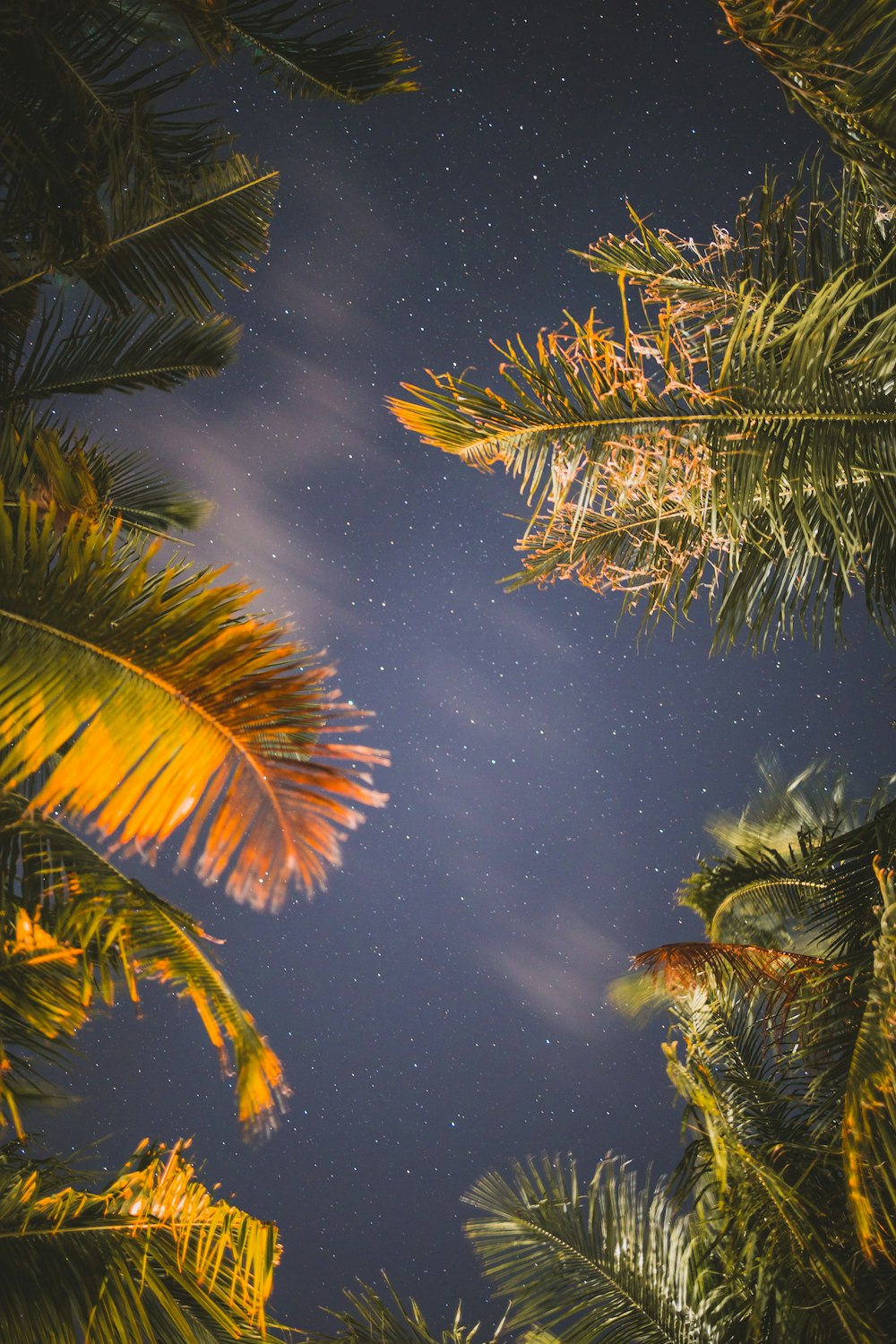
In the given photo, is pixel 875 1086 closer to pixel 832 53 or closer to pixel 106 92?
pixel 832 53

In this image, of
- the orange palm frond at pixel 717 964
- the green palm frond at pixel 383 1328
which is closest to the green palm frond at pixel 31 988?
the orange palm frond at pixel 717 964

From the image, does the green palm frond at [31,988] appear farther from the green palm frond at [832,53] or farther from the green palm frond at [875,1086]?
the green palm frond at [832,53]

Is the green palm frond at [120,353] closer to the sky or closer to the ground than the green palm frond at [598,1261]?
closer to the sky

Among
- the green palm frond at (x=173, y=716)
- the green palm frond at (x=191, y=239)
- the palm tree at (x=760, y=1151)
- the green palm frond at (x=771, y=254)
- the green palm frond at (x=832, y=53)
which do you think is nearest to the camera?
the green palm frond at (x=173, y=716)

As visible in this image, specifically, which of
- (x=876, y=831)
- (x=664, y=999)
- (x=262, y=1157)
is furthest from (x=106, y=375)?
(x=262, y=1157)

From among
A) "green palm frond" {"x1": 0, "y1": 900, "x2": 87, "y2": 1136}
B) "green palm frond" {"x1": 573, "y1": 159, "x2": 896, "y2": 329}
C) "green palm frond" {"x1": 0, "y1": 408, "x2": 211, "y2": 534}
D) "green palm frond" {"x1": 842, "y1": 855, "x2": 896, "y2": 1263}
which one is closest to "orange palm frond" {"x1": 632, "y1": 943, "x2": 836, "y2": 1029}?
"green palm frond" {"x1": 842, "y1": 855, "x2": 896, "y2": 1263}

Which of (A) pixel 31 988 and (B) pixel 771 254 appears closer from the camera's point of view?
(A) pixel 31 988

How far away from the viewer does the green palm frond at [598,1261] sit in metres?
4.11

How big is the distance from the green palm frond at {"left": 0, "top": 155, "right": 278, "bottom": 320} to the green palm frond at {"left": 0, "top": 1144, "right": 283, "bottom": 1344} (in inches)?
118

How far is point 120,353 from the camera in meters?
3.93

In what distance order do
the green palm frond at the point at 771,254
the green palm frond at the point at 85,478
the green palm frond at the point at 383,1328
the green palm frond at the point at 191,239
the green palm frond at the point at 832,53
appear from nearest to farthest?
the green palm frond at the point at 832,53 → the green palm frond at the point at 85,478 → the green palm frond at the point at 771,254 → the green palm frond at the point at 191,239 → the green palm frond at the point at 383,1328

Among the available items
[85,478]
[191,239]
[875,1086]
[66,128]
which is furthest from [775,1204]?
[66,128]

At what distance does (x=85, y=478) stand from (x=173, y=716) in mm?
1073

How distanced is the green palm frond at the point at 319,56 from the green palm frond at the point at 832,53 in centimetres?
179
